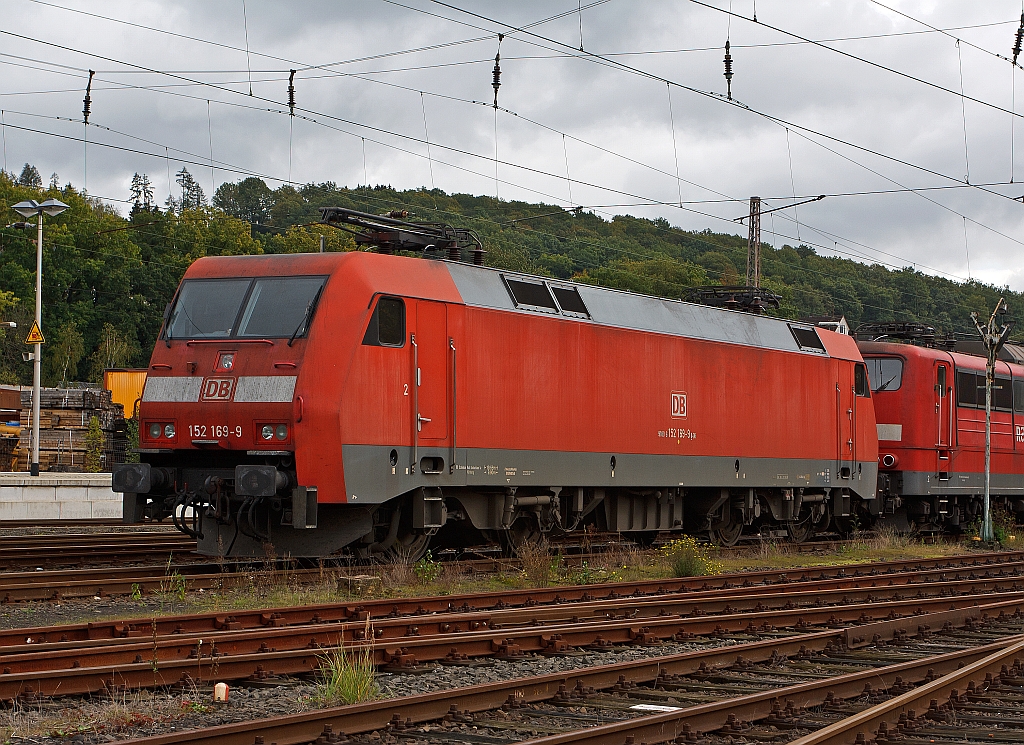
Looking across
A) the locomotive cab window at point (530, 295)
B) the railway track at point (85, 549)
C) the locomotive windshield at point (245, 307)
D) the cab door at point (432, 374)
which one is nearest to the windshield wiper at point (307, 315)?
the locomotive windshield at point (245, 307)

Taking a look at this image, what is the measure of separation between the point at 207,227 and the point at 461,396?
62.1 metres

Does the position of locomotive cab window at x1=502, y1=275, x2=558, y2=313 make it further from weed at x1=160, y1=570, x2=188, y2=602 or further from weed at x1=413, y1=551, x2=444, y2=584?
weed at x1=160, y1=570, x2=188, y2=602

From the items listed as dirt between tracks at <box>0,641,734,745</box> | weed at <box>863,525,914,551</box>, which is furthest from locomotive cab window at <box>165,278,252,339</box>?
weed at <box>863,525,914,551</box>

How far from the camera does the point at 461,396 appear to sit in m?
14.7

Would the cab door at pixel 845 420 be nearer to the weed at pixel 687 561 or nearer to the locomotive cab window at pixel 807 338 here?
the locomotive cab window at pixel 807 338

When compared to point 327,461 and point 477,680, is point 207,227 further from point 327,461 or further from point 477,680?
point 477,680

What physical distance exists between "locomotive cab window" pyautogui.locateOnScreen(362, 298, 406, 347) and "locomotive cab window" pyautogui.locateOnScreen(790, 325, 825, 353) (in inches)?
379

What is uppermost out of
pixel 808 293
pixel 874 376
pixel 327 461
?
pixel 808 293

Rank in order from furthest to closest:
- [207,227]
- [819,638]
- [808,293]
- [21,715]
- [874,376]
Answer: [207,227]
[808,293]
[874,376]
[819,638]
[21,715]

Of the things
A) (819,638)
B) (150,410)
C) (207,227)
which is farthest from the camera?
(207,227)

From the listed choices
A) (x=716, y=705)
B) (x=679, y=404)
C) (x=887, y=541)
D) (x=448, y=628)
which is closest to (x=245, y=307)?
(x=448, y=628)

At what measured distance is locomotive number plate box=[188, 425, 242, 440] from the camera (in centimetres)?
1325

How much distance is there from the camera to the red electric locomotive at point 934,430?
24156 mm

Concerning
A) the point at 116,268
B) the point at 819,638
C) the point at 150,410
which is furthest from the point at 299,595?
the point at 116,268
